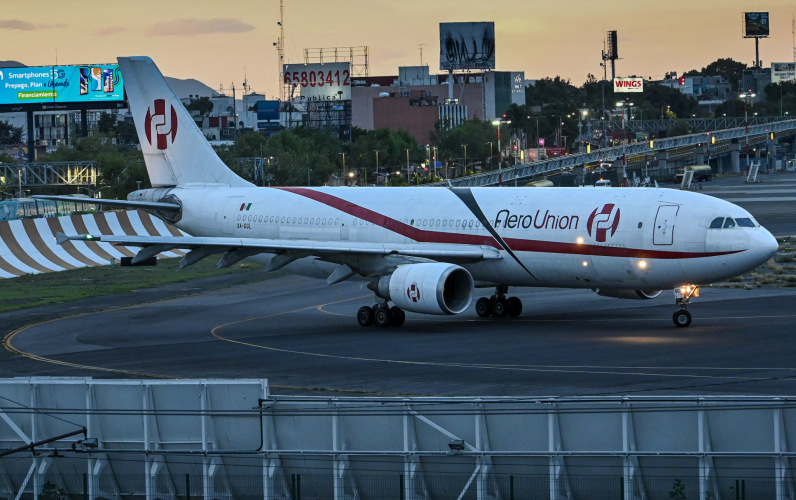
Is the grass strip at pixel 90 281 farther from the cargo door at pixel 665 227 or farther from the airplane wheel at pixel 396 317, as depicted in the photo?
the cargo door at pixel 665 227

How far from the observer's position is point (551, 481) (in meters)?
20.3

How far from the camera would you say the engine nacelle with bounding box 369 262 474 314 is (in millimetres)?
40000

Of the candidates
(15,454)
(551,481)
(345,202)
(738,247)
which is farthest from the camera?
(345,202)

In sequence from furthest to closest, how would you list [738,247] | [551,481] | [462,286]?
1. [462,286]
2. [738,247]
3. [551,481]

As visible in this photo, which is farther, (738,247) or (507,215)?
(507,215)

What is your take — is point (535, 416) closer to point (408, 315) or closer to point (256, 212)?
point (408, 315)

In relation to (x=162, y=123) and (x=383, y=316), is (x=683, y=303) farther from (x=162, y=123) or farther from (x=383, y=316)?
(x=162, y=123)

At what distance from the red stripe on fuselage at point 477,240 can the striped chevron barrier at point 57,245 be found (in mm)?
24625

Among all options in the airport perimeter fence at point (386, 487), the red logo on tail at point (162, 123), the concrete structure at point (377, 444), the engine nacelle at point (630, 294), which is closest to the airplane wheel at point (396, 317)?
the engine nacelle at point (630, 294)

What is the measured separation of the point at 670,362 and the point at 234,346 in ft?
48.0

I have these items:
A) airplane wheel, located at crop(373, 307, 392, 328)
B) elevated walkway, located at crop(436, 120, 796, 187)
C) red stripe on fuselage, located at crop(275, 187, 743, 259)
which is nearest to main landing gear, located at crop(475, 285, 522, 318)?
red stripe on fuselage, located at crop(275, 187, 743, 259)

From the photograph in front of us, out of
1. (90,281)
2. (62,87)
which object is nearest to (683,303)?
(90,281)

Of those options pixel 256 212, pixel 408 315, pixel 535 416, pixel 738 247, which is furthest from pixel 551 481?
pixel 256 212

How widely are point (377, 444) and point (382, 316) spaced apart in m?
21.4
